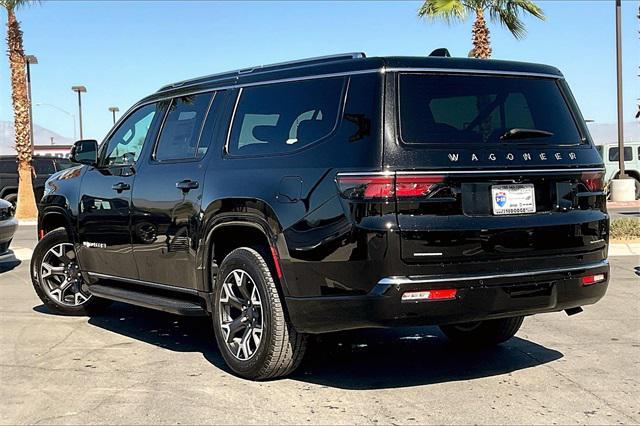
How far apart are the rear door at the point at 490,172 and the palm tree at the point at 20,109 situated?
19281 millimetres

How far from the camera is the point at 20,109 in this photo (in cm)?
2217

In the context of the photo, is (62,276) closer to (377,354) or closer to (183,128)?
(183,128)

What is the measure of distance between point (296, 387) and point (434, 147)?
5.71 ft

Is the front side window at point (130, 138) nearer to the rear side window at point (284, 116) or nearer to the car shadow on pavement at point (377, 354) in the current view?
the rear side window at point (284, 116)

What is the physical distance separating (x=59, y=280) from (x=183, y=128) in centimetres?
249

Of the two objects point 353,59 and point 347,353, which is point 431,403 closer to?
point 347,353

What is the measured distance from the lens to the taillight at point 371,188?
13.4ft

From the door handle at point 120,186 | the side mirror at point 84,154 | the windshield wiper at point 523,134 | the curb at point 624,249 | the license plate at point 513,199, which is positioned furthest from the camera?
the curb at point 624,249

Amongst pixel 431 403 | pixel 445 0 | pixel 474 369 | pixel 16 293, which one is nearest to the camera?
pixel 431 403

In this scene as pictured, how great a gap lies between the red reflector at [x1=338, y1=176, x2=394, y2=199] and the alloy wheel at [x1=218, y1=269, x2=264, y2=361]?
3.43ft

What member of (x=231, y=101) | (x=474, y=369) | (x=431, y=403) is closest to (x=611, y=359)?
(x=474, y=369)

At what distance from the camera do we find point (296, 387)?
472 centimetres

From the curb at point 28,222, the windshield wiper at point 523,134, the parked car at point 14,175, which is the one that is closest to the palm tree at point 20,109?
the curb at point 28,222

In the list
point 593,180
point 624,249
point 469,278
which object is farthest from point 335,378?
point 624,249
